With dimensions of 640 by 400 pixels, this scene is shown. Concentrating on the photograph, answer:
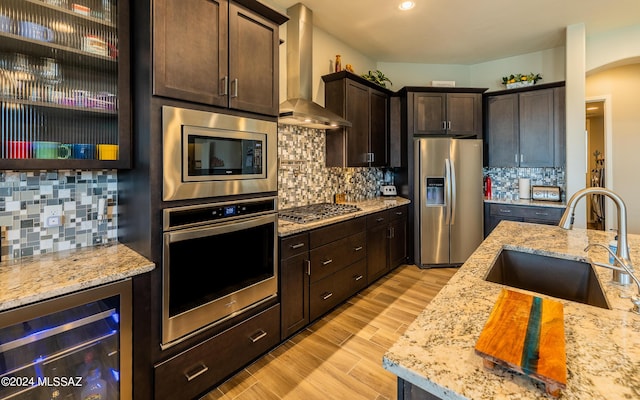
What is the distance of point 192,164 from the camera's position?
5.72 feet

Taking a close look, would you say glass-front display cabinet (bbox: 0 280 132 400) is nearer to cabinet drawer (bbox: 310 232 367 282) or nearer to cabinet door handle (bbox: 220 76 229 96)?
cabinet door handle (bbox: 220 76 229 96)

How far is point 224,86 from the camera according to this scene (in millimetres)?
1878

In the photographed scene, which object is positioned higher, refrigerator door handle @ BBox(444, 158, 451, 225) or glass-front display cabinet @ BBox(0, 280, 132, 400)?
refrigerator door handle @ BBox(444, 158, 451, 225)

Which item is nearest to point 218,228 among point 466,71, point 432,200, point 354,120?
point 354,120

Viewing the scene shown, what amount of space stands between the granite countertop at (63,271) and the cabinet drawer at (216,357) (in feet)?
1.86

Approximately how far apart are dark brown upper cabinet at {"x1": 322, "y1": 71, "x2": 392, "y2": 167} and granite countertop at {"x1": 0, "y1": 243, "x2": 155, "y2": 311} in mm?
2420

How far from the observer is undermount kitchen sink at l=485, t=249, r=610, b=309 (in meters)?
1.51

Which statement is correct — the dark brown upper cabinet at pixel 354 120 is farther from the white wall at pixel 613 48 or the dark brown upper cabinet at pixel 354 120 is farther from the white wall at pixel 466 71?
the white wall at pixel 613 48

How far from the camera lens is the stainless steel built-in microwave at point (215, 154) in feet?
5.41

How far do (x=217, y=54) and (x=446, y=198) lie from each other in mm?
3409

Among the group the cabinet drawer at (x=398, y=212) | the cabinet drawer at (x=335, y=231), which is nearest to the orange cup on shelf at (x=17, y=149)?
the cabinet drawer at (x=335, y=231)

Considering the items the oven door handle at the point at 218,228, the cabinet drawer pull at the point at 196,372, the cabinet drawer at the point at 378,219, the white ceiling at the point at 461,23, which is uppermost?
the white ceiling at the point at 461,23

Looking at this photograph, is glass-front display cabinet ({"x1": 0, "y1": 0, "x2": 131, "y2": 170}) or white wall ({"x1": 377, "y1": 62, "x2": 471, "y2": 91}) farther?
white wall ({"x1": 377, "y1": 62, "x2": 471, "y2": 91})

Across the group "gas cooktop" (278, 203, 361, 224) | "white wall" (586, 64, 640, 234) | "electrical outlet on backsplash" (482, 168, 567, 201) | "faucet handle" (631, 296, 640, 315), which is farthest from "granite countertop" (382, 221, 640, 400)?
"white wall" (586, 64, 640, 234)
